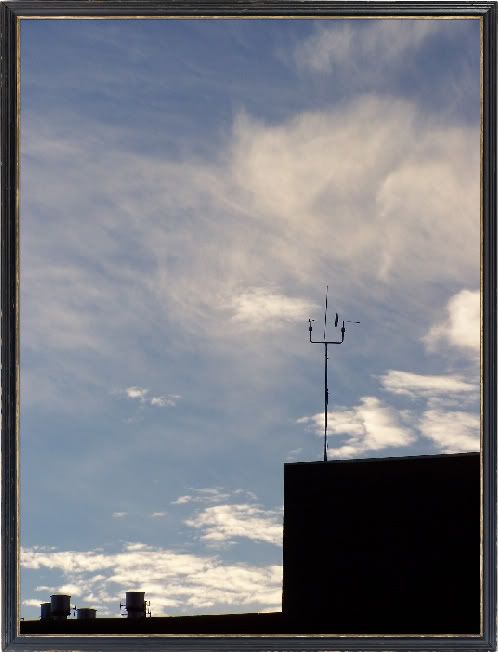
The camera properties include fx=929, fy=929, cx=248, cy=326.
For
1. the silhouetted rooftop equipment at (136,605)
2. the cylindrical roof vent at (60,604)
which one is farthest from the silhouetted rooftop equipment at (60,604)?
the silhouetted rooftop equipment at (136,605)

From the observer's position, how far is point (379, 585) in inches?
146

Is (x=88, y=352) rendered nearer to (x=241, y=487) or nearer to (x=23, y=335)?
(x=23, y=335)

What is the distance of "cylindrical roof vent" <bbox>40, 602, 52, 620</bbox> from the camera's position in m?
3.12

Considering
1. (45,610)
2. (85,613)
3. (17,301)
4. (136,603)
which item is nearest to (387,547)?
(136,603)

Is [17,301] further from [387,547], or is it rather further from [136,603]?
[387,547]

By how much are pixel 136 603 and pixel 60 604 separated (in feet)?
0.97

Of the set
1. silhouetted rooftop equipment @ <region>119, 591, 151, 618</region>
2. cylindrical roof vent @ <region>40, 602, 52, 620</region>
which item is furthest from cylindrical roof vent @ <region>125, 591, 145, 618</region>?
cylindrical roof vent @ <region>40, 602, 52, 620</region>

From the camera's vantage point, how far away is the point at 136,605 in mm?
3367

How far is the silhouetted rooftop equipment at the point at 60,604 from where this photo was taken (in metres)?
3.18

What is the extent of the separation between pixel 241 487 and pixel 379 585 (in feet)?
2.42

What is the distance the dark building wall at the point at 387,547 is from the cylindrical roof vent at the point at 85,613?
671 mm

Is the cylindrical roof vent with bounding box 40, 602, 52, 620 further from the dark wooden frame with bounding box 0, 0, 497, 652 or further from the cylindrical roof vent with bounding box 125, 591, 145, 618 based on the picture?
the cylindrical roof vent with bounding box 125, 591, 145, 618

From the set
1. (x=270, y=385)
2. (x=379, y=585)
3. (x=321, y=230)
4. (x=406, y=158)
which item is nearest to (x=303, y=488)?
(x=379, y=585)

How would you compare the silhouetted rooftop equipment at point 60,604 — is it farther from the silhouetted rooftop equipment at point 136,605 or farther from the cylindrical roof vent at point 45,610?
the silhouetted rooftop equipment at point 136,605
